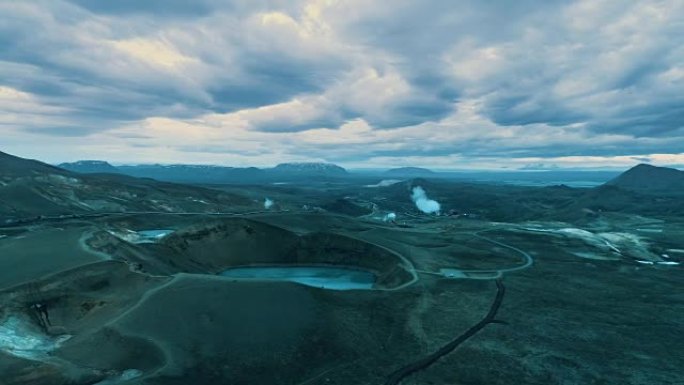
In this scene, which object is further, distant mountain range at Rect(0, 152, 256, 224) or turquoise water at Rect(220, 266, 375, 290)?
distant mountain range at Rect(0, 152, 256, 224)

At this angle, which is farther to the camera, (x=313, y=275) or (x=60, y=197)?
(x=60, y=197)

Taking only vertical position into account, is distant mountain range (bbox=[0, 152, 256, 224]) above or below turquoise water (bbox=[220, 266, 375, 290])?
above

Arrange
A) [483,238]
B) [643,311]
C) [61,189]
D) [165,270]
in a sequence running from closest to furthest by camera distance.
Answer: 1. [643,311]
2. [165,270]
3. [483,238]
4. [61,189]

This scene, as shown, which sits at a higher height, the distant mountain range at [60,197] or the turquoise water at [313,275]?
the distant mountain range at [60,197]

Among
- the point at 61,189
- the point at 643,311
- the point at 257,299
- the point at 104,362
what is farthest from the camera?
the point at 61,189

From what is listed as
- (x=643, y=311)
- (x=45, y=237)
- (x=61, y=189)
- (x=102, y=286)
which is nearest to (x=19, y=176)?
(x=61, y=189)

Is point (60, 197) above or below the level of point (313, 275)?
above

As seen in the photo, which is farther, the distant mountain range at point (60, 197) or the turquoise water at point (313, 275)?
the distant mountain range at point (60, 197)

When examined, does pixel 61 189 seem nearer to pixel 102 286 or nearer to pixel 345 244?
pixel 345 244
